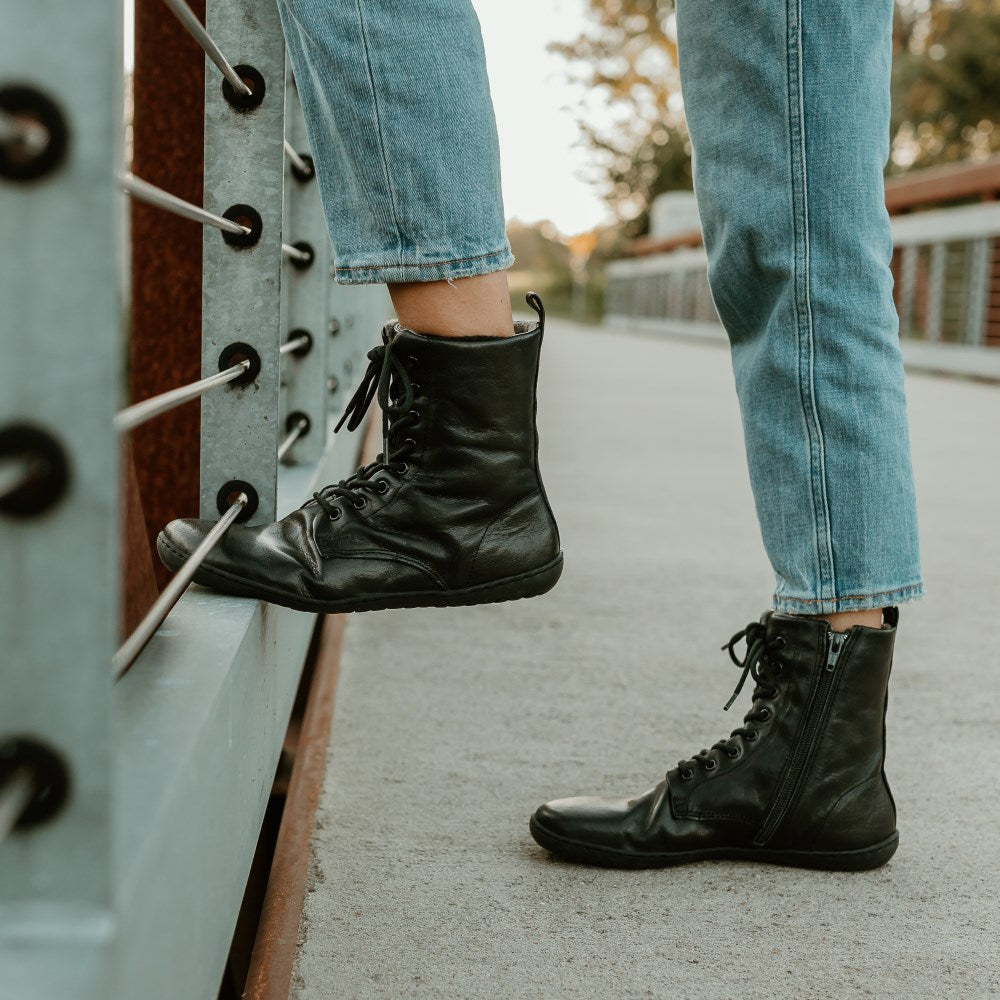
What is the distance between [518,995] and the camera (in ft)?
3.02

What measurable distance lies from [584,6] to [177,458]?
79.5 feet

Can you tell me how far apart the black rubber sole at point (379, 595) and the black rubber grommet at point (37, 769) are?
551 mm

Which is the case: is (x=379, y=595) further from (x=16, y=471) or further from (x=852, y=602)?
(x=16, y=471)

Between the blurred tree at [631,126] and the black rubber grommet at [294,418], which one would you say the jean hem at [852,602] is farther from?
the blurred tree at [631,126]

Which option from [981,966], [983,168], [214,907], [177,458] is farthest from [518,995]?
[983,168]

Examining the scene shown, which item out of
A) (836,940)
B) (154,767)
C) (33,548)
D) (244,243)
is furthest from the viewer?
(244,243)

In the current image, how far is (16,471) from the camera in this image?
0.49 meters

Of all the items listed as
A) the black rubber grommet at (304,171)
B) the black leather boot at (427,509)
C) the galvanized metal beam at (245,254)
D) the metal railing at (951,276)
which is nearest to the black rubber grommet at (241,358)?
the galvanized metal beam at (245,254)

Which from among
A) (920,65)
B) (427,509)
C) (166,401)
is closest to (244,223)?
(427,509)

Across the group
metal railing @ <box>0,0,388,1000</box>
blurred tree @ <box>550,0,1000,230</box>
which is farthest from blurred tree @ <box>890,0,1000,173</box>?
metal railing @ <box>0,0,388,1000</box>

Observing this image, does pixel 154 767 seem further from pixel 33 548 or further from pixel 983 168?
pixel 983 168

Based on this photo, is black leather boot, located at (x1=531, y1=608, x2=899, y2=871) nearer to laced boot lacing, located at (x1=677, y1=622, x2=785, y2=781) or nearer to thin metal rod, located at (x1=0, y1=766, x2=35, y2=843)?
laced boot lacing, located at (x1=677, y1=622, x2=785, y2=781)

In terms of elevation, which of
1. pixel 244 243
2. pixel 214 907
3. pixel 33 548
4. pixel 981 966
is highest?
pixel 244 243

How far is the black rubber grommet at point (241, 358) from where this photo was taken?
1.19m
